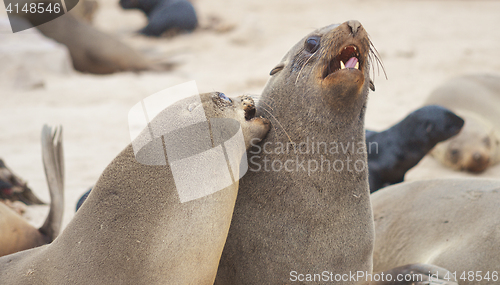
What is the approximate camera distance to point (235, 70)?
7.64 metres

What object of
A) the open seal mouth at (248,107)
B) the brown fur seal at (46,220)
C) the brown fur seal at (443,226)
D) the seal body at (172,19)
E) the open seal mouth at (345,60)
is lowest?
the seal body at (172,19)

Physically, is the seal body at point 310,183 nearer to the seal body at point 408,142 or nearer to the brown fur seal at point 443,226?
the brown fur seal at point 443,226

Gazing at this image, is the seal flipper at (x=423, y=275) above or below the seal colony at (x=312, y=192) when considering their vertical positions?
below

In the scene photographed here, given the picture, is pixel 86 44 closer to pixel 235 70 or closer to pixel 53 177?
pixel 235 70

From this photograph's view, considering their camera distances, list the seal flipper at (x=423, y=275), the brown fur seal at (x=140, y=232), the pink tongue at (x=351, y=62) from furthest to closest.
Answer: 1. the seal flipper at (x=423, y=275)
2. the pink tongue at (x=351, y=62)
3. the brown fur seal at (x=140, y=232)

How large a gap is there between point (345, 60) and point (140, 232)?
1.03 metres

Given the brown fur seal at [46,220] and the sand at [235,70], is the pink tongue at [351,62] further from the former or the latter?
the brown fur seal at [46,220]

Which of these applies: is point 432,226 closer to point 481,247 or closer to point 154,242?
point 481,247

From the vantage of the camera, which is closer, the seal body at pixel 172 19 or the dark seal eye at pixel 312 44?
the dark seal eye at pixel 312 44

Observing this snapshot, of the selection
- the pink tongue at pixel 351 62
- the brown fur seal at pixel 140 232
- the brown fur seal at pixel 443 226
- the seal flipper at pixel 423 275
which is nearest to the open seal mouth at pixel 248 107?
the brown fur seal at pixel 140 232

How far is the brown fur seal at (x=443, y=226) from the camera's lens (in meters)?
2.09

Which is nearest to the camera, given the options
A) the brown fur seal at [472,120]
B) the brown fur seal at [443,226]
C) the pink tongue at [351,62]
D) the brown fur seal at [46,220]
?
the pink tongue at [351,62]

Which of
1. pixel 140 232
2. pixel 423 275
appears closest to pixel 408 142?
pixel 423 275

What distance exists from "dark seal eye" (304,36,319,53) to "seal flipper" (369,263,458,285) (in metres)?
1.04
